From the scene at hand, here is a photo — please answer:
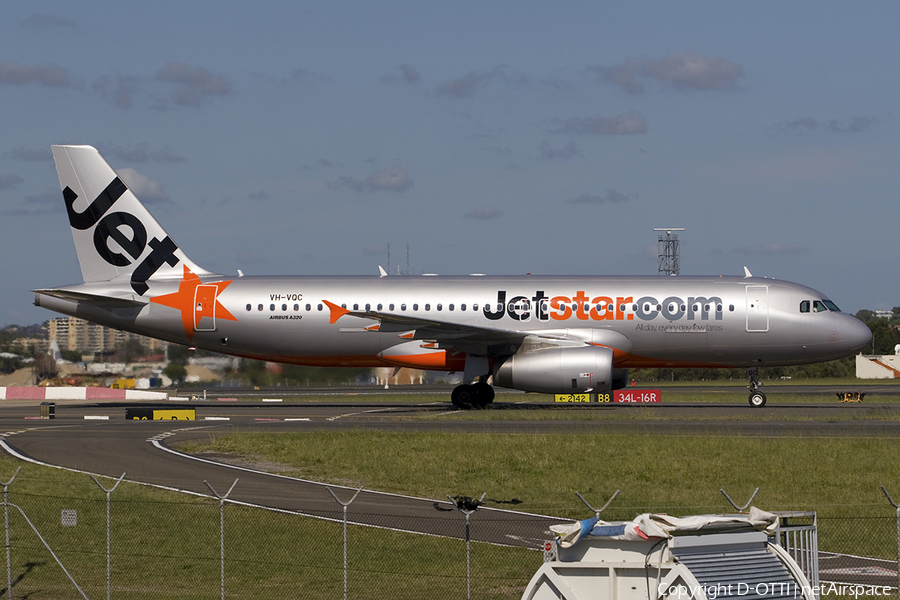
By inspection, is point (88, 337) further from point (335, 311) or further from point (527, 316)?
point (527, 316)

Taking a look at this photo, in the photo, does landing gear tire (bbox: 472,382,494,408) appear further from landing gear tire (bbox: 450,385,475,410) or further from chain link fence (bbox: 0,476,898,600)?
chain link fence (bbox: 0,476,898,600)

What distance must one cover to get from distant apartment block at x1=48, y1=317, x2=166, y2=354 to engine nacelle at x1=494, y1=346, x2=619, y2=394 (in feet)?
71.9

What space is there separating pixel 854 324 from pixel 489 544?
28040 millimetres

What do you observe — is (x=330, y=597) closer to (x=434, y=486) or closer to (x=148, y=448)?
(x=434, y=486)

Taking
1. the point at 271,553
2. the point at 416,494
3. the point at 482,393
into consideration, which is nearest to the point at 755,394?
the point at 482,393

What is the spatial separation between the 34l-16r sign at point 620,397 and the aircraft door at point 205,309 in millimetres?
16596

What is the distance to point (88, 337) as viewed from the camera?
5478 cm

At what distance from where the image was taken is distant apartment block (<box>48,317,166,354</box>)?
5206cm

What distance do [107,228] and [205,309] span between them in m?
6.11

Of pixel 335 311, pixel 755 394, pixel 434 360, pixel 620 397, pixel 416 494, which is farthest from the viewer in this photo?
pixel 620 397

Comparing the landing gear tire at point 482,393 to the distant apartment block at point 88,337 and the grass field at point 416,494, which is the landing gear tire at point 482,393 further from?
the distant apartment block at point 88,337

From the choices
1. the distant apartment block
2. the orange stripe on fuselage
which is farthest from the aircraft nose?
the distant apartment block

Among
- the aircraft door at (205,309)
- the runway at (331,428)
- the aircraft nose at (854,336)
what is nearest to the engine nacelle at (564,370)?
the runway at (331,428)

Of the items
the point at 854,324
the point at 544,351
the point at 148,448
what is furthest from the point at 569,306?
the point at 148,448
